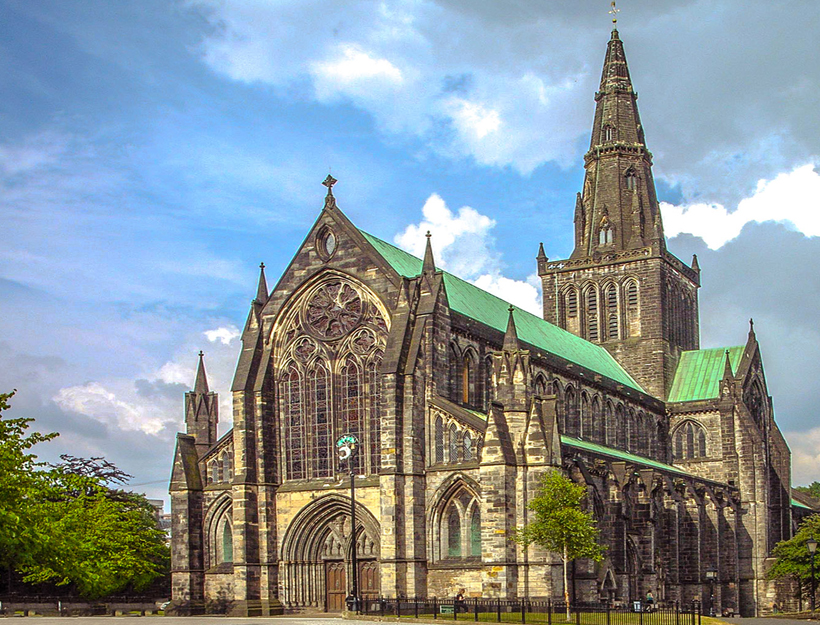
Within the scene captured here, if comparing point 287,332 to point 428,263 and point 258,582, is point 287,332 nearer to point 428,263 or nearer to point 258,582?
point 428,263

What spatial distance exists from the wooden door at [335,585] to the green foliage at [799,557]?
1000 inches

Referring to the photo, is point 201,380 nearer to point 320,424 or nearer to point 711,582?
point 320,424

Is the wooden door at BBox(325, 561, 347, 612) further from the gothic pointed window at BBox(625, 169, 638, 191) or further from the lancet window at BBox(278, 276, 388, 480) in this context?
the gothic pointed window at BBox(625, 169, 638, 191)

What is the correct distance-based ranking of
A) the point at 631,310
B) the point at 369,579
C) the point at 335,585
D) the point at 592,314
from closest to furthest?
the point at 369,579 → the point at 335,585 → the point at 631,310 → the point at 592,314

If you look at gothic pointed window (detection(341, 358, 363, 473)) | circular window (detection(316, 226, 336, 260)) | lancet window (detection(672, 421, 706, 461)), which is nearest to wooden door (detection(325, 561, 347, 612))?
gothic pointed window (detection(341, 358, 363, 473))

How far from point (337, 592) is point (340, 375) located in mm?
10127

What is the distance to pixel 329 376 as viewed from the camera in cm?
5700

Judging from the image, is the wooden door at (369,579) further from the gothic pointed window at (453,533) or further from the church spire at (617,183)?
the church spire at (617,183)

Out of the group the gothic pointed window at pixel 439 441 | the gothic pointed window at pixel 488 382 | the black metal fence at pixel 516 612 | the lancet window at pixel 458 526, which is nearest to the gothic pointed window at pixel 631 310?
the gothic pointed window at pixel 488 382

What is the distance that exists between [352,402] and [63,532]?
21.2m

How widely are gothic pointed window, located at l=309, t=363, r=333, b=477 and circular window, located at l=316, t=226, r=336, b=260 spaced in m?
5.48

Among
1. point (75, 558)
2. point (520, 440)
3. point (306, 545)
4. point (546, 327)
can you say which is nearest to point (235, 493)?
point (306, 545)

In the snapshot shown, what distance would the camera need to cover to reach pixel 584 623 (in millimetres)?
43156

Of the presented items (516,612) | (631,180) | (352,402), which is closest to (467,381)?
(352,402)
